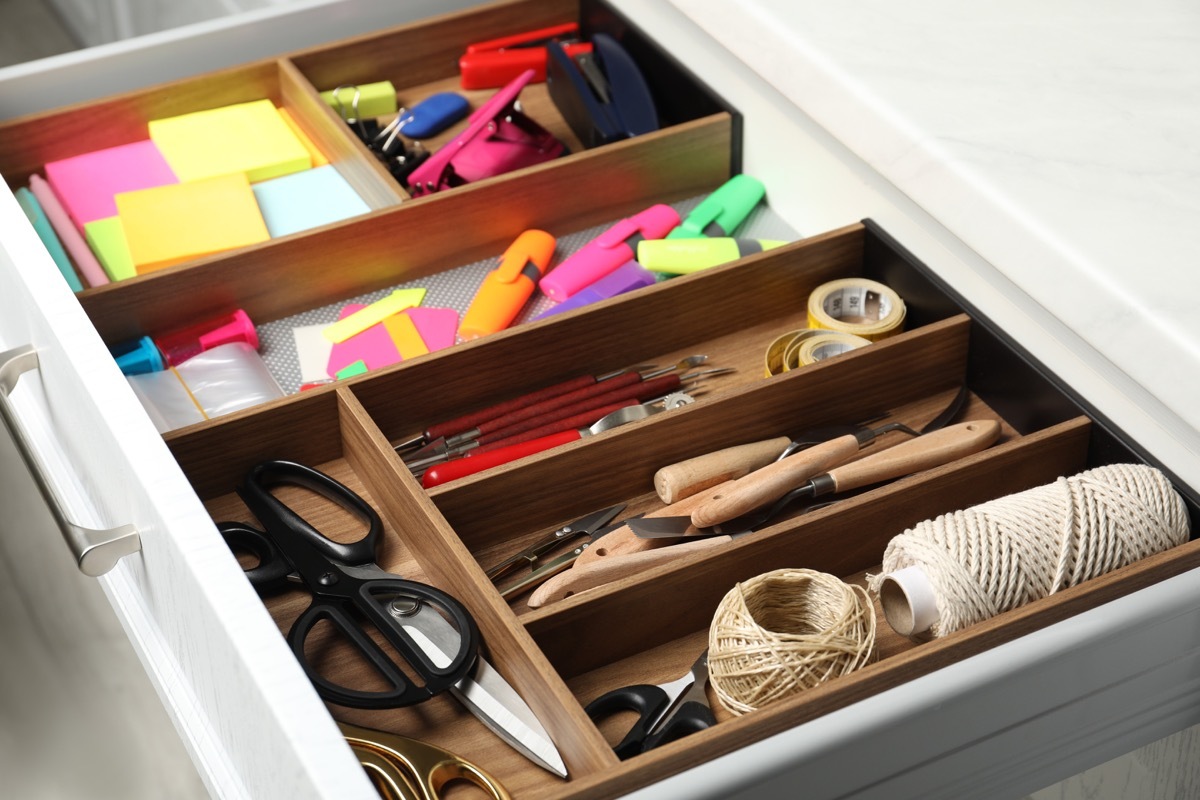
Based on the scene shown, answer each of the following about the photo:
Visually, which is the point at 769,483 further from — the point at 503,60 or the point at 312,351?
the point at 503,60

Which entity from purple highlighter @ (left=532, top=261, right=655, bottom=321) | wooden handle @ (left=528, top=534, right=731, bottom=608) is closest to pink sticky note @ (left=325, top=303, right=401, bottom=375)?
purple highlighter @ (left=532, top=261, right=655, bottom=321)

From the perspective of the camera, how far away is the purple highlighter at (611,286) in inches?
48.9

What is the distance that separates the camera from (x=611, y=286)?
126 cm

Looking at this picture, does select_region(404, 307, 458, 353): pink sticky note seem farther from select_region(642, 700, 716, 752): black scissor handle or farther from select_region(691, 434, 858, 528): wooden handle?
select_region(642, 700, 716, 752): black scissor handle

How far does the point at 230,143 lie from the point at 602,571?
79 cm

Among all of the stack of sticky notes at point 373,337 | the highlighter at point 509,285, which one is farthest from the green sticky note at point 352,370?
the highlighter at point 509,285

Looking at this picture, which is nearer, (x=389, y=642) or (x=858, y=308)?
(x=389, y=642)

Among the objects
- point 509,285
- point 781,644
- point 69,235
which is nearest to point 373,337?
point 509,285

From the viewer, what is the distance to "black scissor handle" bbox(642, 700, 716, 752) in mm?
861

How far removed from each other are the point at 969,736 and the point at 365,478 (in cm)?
52

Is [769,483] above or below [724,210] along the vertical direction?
below

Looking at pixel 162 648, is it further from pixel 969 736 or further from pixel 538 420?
A: pixel 969 736

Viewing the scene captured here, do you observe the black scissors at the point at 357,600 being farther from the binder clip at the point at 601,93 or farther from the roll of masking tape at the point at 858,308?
the binder clip at the point at 601,93

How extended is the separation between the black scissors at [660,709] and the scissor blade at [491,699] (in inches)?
1.8
